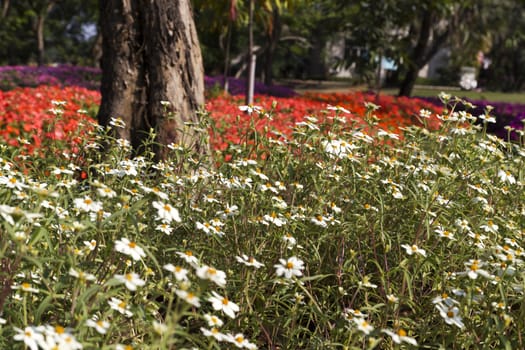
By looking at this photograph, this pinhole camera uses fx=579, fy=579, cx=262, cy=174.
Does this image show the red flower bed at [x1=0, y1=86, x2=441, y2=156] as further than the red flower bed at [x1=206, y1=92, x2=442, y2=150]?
No

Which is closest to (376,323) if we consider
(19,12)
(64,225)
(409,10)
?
(64,225)

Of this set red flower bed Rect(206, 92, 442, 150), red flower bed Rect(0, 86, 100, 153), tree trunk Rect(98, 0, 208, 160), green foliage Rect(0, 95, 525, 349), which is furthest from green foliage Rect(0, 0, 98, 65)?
green foliage Rect(0, 95, 525, 349)

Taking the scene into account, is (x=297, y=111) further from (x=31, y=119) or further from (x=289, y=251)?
(x=289, y=251)

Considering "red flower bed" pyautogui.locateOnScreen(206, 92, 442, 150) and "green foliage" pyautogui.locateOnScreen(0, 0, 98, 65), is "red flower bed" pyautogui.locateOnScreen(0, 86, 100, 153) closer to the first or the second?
"red flower bed" pyautogui.locateOnScreen(206, 92, 442, 150)

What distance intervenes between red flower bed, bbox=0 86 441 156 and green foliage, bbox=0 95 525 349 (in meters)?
0.41

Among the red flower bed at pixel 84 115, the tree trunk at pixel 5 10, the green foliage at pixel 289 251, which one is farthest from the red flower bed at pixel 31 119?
the tree trunk at pixel 5 10

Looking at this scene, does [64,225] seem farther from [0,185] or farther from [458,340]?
[458,340]

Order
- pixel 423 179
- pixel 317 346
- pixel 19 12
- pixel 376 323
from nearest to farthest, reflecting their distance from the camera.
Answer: pixel 317 346
pixel 376 323
pixel 423 179
pixel 19 12

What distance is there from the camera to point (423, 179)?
2811mm

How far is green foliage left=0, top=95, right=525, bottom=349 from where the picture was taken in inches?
76.6

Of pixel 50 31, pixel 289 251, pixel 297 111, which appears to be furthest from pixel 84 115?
pixel 50 31

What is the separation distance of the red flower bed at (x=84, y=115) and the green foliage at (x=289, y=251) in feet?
1.36

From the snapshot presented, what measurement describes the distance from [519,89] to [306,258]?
A: 3891 centimetres

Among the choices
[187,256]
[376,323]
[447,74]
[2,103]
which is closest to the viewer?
[187,256]
